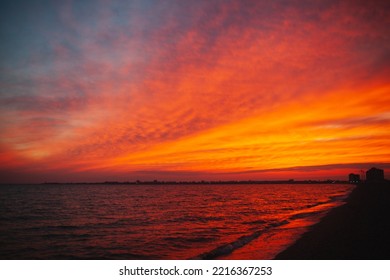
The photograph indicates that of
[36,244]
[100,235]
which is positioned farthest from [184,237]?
[36,244]

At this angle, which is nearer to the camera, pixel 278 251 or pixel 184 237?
pixel 278 251

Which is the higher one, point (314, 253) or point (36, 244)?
point (314, 253)

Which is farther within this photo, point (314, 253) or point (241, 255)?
point (241, 255)

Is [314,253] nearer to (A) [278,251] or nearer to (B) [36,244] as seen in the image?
(A) [278,251]

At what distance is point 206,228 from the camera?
25359 mm

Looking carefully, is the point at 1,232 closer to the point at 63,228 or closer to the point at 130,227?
the point at 63,228

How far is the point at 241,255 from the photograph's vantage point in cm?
1480

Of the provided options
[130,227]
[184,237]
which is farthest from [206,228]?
[130,227]
